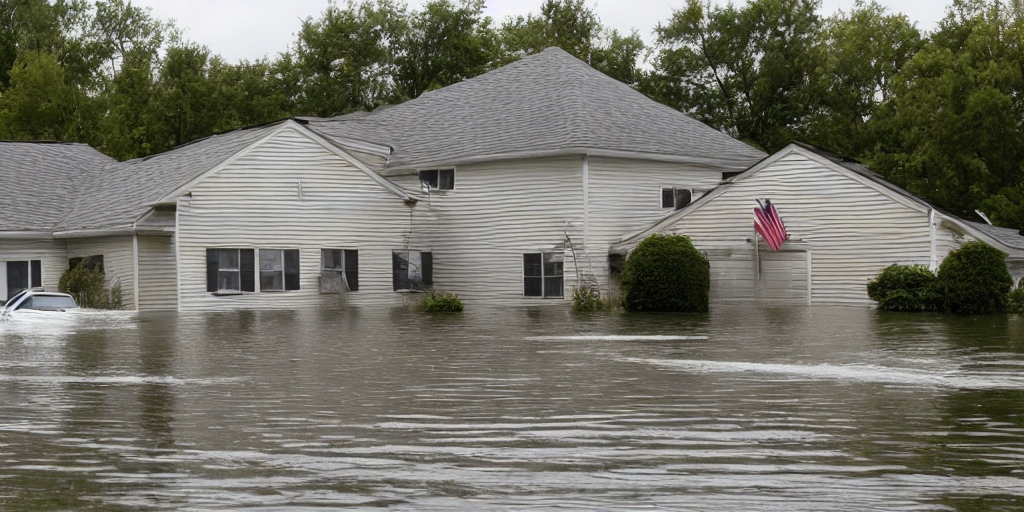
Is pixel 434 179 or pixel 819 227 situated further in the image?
pixel 434 179

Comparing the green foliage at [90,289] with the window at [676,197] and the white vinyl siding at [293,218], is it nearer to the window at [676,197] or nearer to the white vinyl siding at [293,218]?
the white vinyl siding at [293,218]

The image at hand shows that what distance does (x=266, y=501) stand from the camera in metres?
8.23

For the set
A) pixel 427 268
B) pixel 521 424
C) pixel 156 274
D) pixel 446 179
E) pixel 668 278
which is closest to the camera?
pixel 521 424

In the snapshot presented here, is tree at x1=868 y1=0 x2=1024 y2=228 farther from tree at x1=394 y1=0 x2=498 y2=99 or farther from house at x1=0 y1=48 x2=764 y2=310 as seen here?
tree at x1=394 y1=0 x2=498 y2=99

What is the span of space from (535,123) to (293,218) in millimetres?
8996

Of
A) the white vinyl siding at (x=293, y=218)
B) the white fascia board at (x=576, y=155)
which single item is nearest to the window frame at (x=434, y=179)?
the white fascia board at (x=576, y=155)

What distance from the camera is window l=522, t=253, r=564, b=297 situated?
41531 mm

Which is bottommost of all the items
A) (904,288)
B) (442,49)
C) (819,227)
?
(904,288)

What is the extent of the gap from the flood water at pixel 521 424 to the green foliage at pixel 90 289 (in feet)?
56.5

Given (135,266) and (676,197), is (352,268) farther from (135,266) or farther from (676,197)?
(676,197)

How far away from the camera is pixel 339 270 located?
41.6 metres

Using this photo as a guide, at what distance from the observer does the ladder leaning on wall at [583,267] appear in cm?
4066

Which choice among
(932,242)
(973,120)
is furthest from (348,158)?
(973,120)

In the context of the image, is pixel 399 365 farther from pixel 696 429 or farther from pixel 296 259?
pixel 296 259
